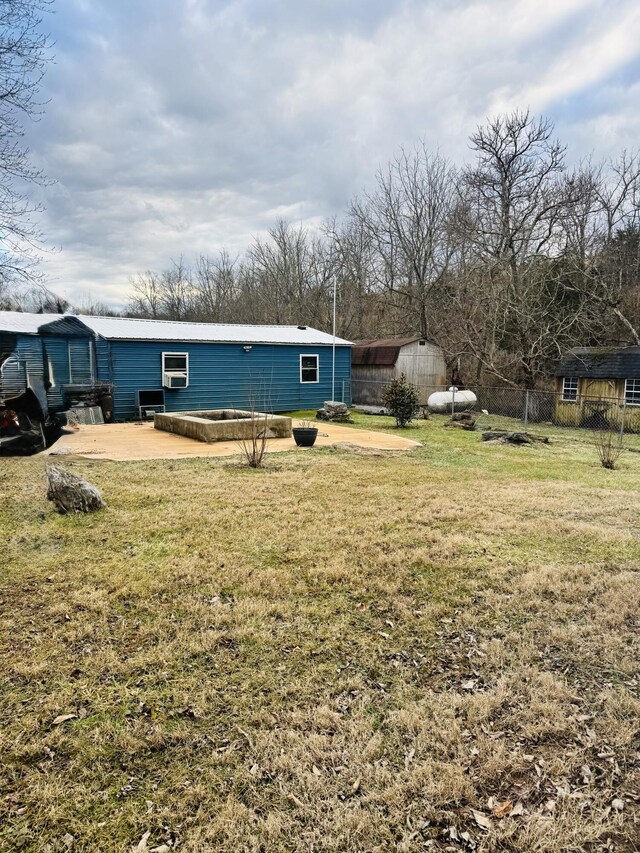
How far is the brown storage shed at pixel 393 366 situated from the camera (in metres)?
18.8

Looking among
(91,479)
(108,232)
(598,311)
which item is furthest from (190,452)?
(108,232)

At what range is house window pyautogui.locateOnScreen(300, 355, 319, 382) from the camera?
17797mm

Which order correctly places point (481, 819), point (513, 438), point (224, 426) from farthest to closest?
point (513, 438) < point (224, 426) < point (481, 819)

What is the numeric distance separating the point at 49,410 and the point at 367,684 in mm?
15208

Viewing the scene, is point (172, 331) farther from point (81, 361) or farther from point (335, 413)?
point (335, 413)

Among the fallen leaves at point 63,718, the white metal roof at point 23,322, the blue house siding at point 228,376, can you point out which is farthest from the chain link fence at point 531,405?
the fallen leaves at point 63,718

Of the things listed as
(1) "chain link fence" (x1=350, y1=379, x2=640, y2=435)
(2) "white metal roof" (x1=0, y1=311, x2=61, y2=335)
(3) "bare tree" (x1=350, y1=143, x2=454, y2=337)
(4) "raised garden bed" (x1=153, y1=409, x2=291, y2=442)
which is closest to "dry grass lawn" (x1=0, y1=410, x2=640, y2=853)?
(4) "raised garden bed" (x1=153, y1=409, x2=291, y2=442)

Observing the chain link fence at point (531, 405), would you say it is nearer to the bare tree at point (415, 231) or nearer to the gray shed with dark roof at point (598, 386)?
the gray shed with dark roof at point (598, 386)

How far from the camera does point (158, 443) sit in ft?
34.7

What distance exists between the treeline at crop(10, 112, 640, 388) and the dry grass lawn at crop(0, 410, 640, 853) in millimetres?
15694

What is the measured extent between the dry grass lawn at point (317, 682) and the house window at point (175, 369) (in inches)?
392

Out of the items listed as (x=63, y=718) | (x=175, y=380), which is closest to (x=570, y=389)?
(x=175, y=380)

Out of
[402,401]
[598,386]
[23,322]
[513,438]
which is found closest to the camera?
[513,438]

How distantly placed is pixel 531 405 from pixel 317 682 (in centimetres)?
1755
